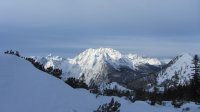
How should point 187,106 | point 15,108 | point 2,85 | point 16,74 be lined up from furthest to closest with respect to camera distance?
point 187,106 → point 16,74 → point 2,85 → point 15,108

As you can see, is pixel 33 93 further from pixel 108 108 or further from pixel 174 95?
pixel 174 95

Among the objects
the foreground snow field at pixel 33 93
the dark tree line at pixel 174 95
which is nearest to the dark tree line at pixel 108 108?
the foreground snow field at pixel 33 93

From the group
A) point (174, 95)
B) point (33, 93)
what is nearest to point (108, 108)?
point (33, 93)

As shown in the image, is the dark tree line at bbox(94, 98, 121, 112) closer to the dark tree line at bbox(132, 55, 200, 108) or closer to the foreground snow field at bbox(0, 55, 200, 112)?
the foreground snow field at bbox(0, 55, 200, 112)

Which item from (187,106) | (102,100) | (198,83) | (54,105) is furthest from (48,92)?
(198,83)

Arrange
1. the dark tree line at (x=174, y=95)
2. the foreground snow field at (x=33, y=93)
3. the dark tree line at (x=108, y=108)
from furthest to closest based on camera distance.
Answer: the dark tree line at (x=174, y=95) < the dark tree line at (x=108, y=108) < the foreground snow field at (x=33, y=93)

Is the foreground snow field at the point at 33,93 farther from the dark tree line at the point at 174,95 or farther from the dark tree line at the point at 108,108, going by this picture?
the dark tree line at the point at 174,95

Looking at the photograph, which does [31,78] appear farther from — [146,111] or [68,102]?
[146,111]

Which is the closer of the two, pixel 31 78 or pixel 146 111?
pixel 31 78
